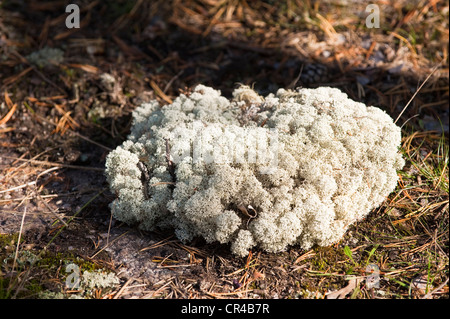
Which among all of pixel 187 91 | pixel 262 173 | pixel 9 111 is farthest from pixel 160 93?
pixel 262 173

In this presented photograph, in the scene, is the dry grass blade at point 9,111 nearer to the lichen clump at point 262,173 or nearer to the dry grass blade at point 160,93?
the dry grass blade at point 160,93

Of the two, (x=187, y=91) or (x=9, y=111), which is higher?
(x=187, y=91)

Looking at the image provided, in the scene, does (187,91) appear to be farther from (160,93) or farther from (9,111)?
(9,111)

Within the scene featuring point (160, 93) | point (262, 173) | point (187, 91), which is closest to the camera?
point (262, 173)
